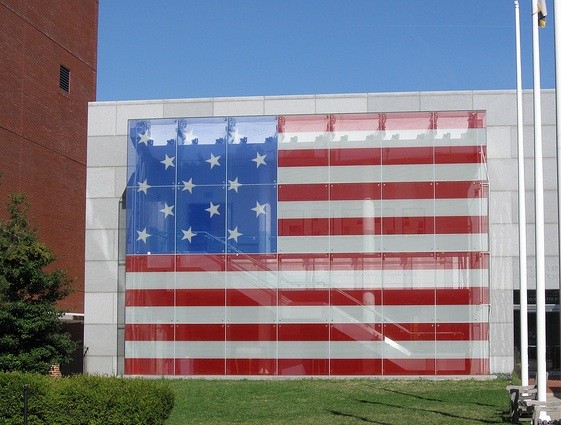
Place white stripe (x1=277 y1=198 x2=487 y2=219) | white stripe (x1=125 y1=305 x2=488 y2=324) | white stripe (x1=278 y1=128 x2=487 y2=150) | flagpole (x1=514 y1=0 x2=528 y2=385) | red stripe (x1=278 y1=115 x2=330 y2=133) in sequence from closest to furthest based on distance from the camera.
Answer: flagpole (x1=514 y1=0 x2=528 y2=385) < white stripe (x1=125 y1=305 x2=488 y2=324) < white stripe (x1=277 y1=198 x2=487 y2=219) < white stripe (x1=278 y1=128 x2=487 y2=150) < red stripe (x1=278 y1=115 x2=330 y2=133)

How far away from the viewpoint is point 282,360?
103 feet

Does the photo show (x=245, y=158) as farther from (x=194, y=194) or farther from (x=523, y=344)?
(x=523, y=344)

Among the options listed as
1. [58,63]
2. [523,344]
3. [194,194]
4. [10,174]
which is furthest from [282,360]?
[58,63]

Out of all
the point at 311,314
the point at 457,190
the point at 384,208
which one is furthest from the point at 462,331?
the point at 311,314

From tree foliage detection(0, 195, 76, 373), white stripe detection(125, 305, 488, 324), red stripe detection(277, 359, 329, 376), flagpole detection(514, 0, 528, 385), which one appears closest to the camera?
flagpole detection(514, 0, 528, 385)

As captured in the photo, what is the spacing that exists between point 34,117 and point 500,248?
19732 mm

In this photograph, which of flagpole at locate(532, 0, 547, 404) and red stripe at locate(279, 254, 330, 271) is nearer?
flagpole at locate(532, 0, 547, 404)

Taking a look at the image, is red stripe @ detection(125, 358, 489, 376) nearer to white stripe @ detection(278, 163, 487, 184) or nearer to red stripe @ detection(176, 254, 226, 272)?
red stripe @ detection(176, 254, 226, 272)

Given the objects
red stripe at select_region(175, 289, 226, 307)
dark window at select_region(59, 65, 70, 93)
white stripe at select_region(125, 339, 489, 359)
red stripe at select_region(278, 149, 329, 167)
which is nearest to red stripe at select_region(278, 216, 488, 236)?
red stripe at select_region(278, 149, 329, 167)

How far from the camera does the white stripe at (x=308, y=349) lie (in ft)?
101

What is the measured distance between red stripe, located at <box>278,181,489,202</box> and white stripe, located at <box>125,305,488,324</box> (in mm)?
3544

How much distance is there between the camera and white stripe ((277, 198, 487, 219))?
31.2m

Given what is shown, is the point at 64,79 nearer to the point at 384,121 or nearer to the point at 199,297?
the point at 199,297

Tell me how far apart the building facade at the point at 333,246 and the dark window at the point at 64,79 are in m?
11.7
